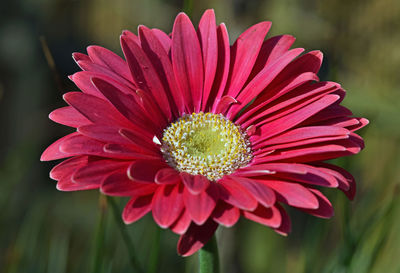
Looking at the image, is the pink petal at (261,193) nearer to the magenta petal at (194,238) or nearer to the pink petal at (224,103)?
the magenta petal at (194,238)

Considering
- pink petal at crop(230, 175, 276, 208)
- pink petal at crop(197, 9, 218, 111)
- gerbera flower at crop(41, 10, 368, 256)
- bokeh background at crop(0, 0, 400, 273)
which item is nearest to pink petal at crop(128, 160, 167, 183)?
gerbera flower at crop(41, 10, 368, 256)

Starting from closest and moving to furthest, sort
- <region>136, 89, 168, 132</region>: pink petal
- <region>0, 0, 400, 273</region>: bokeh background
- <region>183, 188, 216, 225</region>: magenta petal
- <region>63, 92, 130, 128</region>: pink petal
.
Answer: <region>183, 188, 216, 225</region>: magenta petal
<region>63, 92, 130, 128</region>: pink petal
<region>136, 89, 168, 132</region>: pink petal
<region>0, 0, 400, 273</region>: bokeh background

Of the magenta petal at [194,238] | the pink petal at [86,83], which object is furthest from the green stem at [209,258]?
the pink petal at [86,83]

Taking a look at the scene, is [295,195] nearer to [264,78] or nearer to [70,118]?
[264,78]

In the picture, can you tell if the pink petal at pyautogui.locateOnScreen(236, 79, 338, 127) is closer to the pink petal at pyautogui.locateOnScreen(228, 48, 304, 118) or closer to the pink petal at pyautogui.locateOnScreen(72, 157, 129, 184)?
the pink petal at pyautogui.locateOnScreen(228, 48, 304, 118)

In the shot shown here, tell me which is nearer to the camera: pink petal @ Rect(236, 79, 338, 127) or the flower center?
pink petal @ Rect(236, 79, 338, 127)
